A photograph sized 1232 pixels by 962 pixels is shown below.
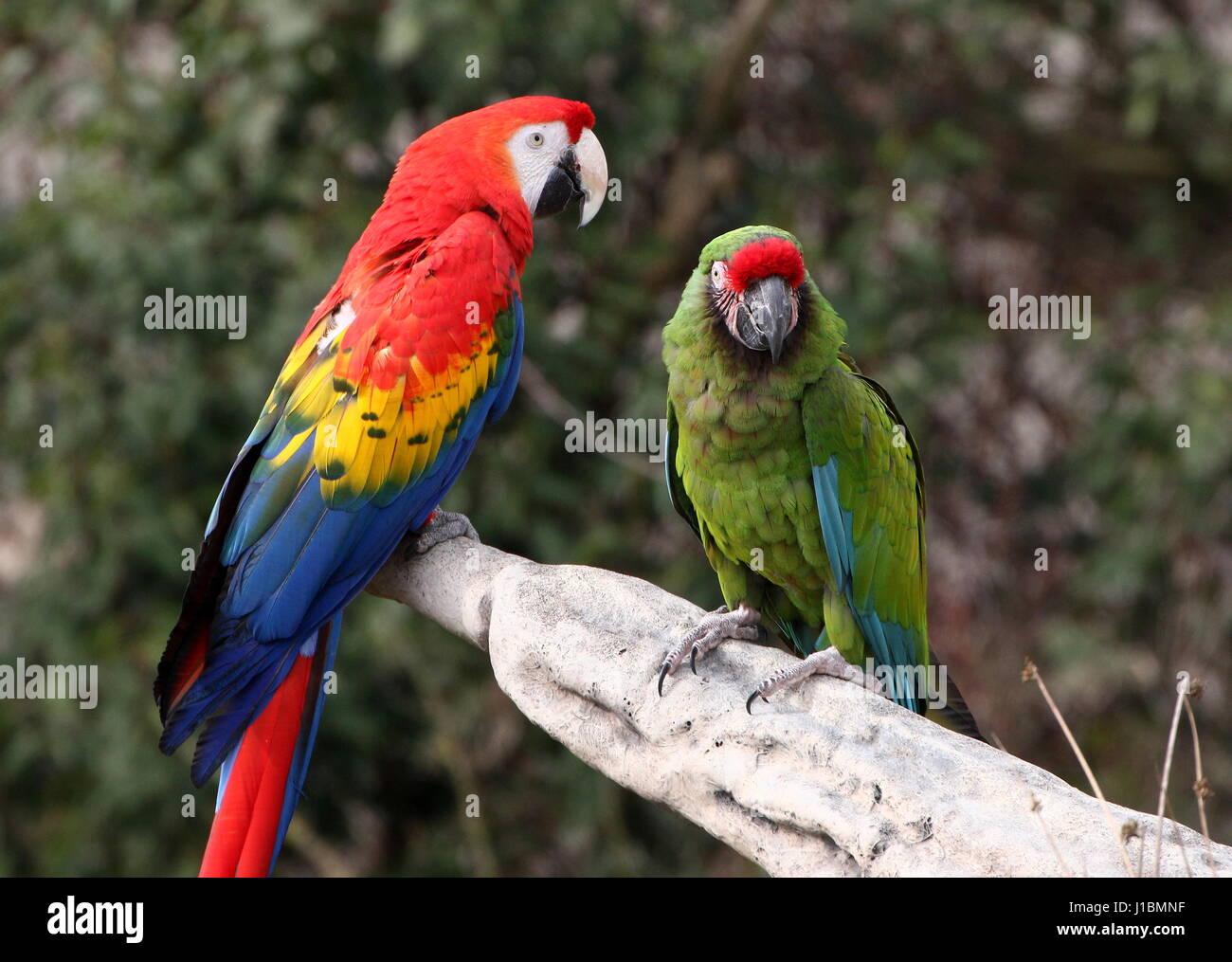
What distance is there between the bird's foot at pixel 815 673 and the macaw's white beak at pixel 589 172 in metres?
1.13

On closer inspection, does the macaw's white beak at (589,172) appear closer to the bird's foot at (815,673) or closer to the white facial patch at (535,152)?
the white facial patch at (535,152)

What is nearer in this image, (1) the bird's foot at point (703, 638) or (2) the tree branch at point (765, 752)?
(2) the tree branch at point (765, 752)

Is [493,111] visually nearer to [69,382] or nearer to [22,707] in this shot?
[69,382]

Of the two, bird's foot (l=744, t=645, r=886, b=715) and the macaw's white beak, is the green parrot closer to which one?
bird's foot (l=744, t=645, r=886, b=715)

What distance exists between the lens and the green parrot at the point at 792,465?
204 cm

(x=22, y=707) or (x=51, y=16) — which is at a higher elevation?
(x=51, y=16)

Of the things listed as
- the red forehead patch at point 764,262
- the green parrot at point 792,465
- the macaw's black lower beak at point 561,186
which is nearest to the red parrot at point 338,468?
the macaw's black lower beak at point 561,186

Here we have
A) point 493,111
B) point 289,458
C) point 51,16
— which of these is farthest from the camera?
point 51,16

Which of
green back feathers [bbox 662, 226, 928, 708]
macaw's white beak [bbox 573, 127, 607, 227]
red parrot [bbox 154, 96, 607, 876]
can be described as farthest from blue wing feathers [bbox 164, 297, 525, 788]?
macaw's white beak [bbox 573, 127, 607, 227]

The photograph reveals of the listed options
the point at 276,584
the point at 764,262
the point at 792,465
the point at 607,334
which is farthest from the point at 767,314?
the point at 607,334

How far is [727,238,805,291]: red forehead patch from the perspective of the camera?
6.56 ft

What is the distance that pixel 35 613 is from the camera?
11.1ft
